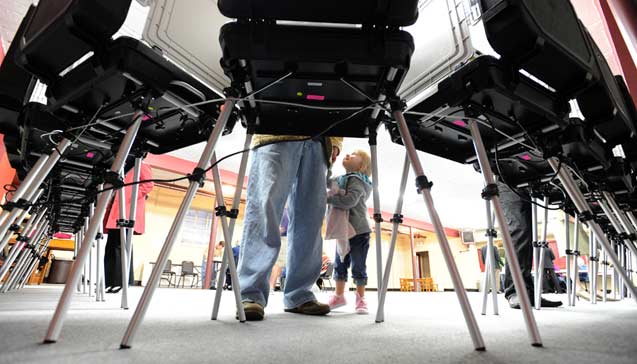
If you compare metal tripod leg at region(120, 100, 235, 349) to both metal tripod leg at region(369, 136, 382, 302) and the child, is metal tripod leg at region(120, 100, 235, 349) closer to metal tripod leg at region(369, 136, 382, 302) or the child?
metal tripod leg at region(369, 136, 382, 302)

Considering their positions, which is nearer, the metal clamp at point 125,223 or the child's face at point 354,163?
the metal clamp at point 125,223

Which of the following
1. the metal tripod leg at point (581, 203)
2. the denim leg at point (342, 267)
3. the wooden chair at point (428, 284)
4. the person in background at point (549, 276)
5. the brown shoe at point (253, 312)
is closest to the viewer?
the metal tripod leg at point (581, 203)

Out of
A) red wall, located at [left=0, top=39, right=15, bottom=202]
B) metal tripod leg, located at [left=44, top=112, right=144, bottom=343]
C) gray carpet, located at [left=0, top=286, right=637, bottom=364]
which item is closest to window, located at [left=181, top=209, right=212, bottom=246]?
red wall, located at [left=0, top=39, right=15, bottom=202]

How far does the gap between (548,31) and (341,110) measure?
0.45 metres

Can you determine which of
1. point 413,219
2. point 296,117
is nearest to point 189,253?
point 413,219

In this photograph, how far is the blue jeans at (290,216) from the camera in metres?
0.97

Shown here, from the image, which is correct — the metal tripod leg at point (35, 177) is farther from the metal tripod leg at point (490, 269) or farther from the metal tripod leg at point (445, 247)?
the metal tripod leg at point (490, 269)

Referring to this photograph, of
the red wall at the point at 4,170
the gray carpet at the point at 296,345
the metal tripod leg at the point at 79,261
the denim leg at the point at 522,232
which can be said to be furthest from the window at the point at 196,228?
the metal tripod leg at the point at 79,261

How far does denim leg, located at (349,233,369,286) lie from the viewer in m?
1.46

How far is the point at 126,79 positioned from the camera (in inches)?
25.8

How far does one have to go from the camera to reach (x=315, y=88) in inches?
28.1

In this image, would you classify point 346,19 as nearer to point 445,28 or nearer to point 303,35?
point 303,35

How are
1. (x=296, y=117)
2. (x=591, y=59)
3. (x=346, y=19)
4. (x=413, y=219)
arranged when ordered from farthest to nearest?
(x=413, y=219) < (x=296, y=117) < (x=591, y=59) < (x=346, y=19)

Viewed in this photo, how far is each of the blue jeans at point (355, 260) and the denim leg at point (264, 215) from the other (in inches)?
24.3
